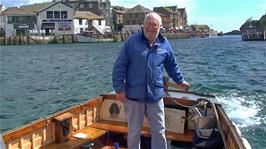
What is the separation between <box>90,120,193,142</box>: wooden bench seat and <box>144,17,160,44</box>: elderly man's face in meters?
2.85

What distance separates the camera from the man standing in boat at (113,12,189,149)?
5547 millimetres

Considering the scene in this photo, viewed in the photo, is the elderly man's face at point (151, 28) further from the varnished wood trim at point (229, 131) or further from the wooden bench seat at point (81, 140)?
the wooden bench seat at point (81, 140)

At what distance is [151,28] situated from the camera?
217 inches

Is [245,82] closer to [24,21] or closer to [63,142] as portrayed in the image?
[63,142]

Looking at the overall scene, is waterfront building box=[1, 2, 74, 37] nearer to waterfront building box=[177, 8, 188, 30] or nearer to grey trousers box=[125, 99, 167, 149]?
waterfront building box=[177, 8, 188, 30]

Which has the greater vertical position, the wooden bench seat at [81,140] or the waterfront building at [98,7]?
the waterfront building at [98,7]

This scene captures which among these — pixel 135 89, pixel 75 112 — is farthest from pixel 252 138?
pixel 135 89

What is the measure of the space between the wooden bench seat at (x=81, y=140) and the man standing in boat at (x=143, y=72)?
1878 millimetres

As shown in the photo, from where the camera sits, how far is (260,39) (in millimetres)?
95750

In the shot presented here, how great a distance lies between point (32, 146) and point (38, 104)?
10306mm

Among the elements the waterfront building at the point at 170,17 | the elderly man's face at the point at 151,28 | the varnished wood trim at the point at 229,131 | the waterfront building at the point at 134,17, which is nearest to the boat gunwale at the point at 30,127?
the elderly man's face at the point at 151,28

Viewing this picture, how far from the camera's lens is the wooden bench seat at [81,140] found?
7211mm

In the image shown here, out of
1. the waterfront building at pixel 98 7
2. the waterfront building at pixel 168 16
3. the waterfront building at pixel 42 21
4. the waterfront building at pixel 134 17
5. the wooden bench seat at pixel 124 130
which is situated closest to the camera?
the wooden bench seat at pixel 124 130

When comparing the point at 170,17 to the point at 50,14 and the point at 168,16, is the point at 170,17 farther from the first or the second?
the point at 50,14
